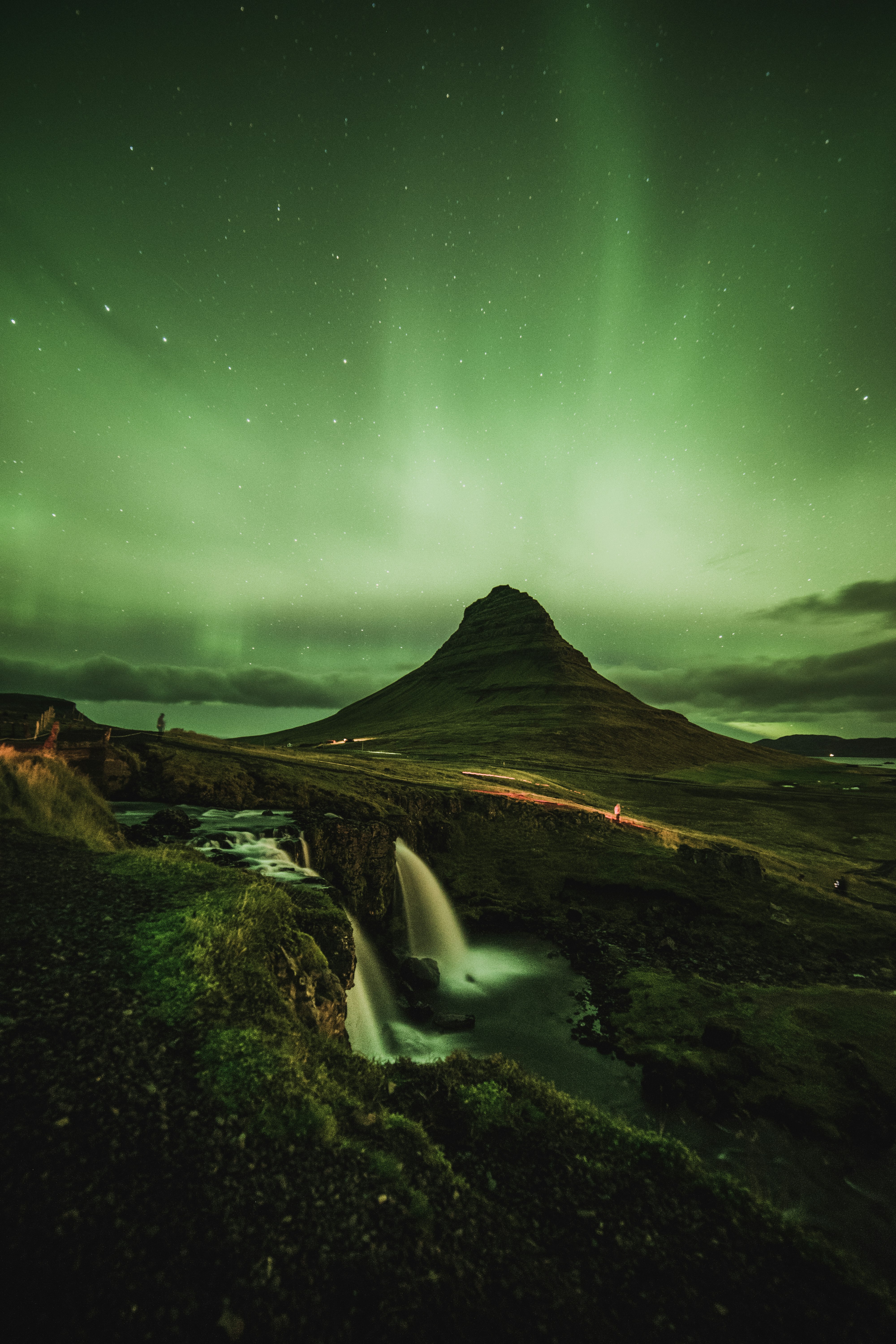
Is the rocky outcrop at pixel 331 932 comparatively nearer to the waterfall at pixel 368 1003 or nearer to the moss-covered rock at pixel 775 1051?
the waterfall at pixel 368 1003

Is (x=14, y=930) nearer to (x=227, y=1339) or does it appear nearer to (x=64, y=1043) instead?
(x=64, y=1043)

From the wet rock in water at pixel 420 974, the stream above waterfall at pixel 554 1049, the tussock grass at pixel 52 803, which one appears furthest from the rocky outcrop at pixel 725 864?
the tussock grass at pixel 52 803

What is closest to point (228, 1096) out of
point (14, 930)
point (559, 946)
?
point (14, 930)

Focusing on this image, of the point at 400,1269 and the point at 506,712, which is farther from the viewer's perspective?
the point at 506,712

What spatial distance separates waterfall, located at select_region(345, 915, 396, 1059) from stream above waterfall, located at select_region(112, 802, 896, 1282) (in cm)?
5

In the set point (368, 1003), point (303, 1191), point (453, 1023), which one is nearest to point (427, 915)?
point (453, 1023)

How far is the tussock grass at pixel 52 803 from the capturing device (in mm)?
14852

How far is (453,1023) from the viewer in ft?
55.2

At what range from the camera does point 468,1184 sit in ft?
22.5

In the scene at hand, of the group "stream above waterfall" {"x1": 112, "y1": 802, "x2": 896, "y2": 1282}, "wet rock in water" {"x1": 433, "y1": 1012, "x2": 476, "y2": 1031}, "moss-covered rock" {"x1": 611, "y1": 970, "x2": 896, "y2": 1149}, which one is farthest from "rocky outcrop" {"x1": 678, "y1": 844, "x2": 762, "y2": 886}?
"wet rock in water" {"x1": 433, "y1": 1012, "x2": 476, "y2": 1031}

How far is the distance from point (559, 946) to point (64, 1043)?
2084 cm

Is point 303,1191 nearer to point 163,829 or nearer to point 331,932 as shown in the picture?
point 331,932

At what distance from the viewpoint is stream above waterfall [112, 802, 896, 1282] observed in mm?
9859

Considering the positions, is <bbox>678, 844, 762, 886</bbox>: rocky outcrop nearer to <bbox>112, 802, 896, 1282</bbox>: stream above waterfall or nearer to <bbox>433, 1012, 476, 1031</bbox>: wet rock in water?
<bbox>112, 802, 896, 1282</bbox>: stream above waterfall
